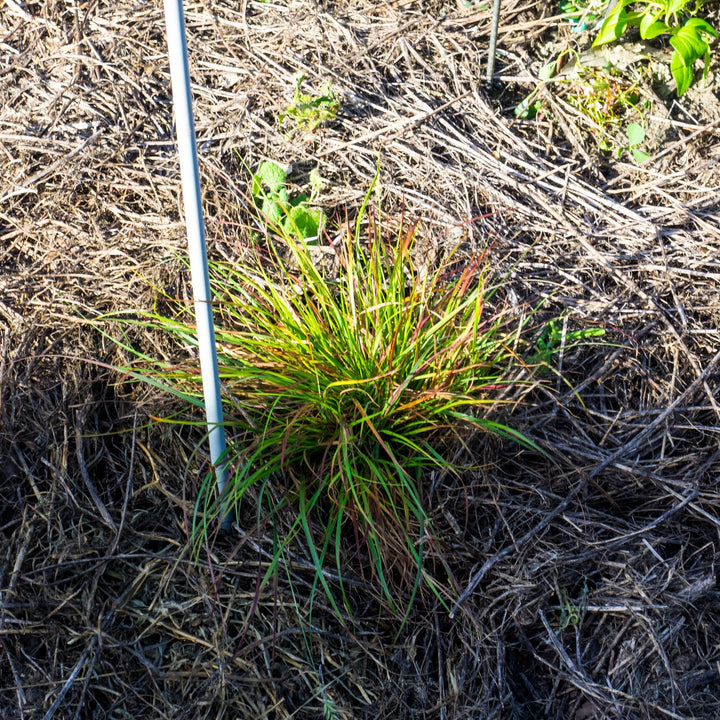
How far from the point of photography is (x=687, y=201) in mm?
2045

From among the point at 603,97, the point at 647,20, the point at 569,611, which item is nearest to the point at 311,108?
the point at 603,97

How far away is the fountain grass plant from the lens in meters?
1.44

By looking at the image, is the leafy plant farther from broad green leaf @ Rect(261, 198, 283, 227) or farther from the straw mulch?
broad green leaf @ Rect(261, 198, 283, 227)

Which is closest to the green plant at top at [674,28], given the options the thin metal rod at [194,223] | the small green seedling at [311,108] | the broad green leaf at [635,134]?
the broad green leaf at [635,134]

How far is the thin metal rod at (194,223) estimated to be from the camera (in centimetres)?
108

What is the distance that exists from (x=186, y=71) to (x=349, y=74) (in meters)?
1.28

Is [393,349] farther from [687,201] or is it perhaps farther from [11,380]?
[687,201]

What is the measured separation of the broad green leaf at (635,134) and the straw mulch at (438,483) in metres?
0.06

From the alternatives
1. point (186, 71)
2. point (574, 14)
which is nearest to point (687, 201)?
point (574, 14)

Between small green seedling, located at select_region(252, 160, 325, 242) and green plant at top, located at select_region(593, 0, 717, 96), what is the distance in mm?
952

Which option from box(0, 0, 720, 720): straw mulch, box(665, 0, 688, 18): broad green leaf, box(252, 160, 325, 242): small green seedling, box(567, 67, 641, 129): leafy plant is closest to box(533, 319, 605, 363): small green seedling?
box(0, 0, 720, 720): straw mulch

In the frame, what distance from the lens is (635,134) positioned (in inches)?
83.3

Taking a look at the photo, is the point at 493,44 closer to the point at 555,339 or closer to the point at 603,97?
the point at 603,97

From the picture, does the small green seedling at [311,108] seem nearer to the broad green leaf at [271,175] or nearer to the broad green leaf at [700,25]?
the broad green leaf at [271,175]
